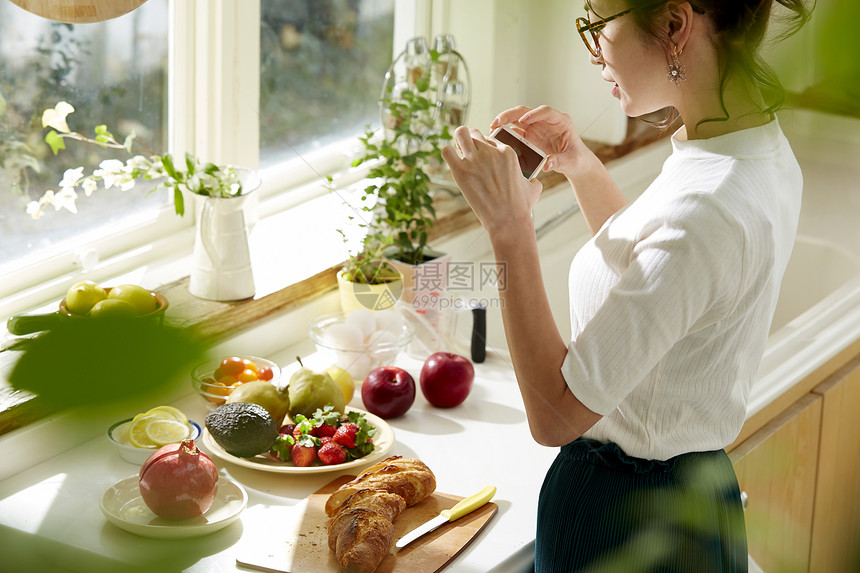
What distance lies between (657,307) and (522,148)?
0.68 feet

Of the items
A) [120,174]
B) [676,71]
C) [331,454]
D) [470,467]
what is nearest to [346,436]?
[331,454]

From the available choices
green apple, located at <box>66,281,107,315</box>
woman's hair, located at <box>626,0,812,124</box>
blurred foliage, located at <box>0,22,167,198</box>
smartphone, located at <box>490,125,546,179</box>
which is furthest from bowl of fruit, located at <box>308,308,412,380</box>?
green apple, located at <box>66,281,107,315</box>

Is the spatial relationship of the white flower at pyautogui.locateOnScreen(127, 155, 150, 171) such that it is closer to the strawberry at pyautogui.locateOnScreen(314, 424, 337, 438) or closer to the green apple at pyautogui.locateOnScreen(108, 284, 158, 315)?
the strawberry at pyautogui.locateOnScreen(314, 424, 337, 438)

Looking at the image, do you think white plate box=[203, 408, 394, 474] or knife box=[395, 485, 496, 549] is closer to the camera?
knife box=[395, 485, 496, 549]

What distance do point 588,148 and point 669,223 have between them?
0.29 m

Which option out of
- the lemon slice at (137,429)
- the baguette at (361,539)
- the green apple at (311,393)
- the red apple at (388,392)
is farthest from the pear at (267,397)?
the lemon slice at (137,429)

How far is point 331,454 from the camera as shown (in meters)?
0.99

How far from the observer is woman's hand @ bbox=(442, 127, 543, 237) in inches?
27.1

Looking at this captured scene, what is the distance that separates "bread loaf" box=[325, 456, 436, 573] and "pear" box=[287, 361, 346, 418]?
Result: 0.40ft

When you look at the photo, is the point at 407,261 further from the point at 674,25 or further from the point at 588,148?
the point at 674,25

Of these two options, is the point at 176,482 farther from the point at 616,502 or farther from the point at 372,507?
the point at 616,502

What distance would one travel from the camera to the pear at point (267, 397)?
3.35 ft

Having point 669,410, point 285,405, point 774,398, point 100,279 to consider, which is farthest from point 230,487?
point 774,398

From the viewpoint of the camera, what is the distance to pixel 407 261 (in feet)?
4.45
